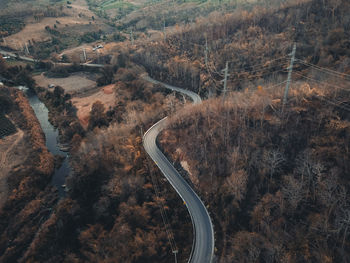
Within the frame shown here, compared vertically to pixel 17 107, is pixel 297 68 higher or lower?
higher

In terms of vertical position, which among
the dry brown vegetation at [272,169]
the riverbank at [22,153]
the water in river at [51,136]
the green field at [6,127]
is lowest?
the water in river at [51,136]

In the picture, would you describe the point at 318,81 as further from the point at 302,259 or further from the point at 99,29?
the point at 99,29

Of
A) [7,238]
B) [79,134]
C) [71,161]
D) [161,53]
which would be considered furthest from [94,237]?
[161,53]

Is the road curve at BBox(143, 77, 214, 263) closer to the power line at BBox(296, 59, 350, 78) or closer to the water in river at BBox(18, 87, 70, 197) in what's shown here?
the water in river at BBox(18, 87, 70, 197)

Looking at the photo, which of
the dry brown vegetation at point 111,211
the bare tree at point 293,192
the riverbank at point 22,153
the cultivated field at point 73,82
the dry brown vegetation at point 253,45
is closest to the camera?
the bare tree at point 293,192

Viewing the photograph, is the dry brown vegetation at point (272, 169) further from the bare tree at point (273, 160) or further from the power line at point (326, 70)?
the power line at point (326, 70)

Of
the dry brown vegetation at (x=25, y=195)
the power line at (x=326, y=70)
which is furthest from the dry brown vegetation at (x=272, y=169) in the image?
the dry brown vegetation at (x=25, y=195)

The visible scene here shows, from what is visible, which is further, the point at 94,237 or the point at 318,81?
the point at 318,81

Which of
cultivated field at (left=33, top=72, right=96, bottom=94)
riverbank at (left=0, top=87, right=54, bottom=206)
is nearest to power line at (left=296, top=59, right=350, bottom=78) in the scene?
riverbank at (left=0, top=87, right=54, bottom=206)
